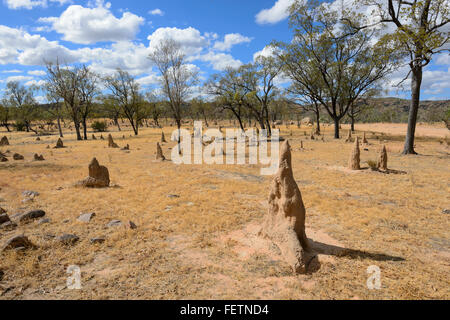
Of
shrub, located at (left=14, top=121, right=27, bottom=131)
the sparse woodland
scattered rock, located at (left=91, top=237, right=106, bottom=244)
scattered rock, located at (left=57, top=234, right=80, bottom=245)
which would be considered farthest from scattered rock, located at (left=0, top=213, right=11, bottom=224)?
shrub, located at (left=14, top=121, right=27, bottom=131)

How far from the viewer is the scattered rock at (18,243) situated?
16.8ft

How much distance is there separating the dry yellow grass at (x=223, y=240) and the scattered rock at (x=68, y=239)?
181 mm

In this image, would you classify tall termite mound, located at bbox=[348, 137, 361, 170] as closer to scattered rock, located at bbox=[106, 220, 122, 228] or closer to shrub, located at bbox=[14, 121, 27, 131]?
scattered rock, located at bbox=[106, 220, 122, 228]

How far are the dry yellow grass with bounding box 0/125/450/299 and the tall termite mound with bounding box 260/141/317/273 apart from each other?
0.28 m

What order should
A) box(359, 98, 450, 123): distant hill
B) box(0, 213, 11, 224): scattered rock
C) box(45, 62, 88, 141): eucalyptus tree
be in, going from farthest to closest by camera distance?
box(359, 98, 450, 123): distant hill → box(45, 62, 88, 141): eucalyptus tree → box(0, 213, 11, 224): scattered rock

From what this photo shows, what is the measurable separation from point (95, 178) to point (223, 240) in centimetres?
740

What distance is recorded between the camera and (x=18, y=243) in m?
5.23

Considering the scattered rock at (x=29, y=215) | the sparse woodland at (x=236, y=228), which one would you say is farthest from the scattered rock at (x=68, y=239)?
the scattered rock at (x=29, y=215)

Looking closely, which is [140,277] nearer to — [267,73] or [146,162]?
[146,162]

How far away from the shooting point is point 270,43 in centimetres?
2709

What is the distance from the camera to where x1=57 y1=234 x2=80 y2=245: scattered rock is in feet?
18.6

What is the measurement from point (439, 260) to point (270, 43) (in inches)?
1064

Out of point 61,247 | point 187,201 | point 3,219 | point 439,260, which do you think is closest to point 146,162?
point 187,201

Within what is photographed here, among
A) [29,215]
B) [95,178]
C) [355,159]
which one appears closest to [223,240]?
[29,215]
